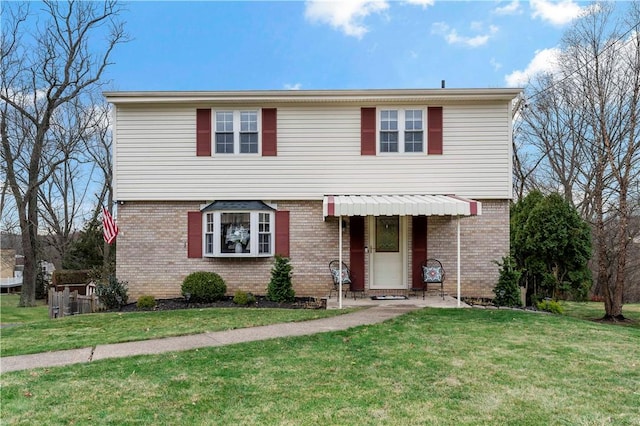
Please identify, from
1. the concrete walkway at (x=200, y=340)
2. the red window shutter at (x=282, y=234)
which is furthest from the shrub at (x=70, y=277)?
the concrete walkway at (x=200, y=340)

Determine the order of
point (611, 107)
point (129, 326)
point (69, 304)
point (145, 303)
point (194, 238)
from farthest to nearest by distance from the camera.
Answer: point (611, 107) < point (194, 238) < point (69, 304) < point (145, 303) < point (129, 326)

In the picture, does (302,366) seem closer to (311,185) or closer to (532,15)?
(311,185)

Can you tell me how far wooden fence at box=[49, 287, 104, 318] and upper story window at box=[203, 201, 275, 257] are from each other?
3.20 metres

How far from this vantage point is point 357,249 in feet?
38.9

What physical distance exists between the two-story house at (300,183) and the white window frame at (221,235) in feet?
0.10

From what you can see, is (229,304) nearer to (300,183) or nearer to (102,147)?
(300,183)

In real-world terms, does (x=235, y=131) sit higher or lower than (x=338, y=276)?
higher

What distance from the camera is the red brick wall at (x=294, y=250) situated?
11781mm

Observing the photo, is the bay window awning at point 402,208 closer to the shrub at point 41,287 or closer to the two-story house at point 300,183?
the two-story house at point 300,183

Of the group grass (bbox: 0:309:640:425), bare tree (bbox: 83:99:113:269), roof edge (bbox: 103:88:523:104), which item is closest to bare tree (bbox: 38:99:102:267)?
bare tree (bbox: 83:99:113:269)

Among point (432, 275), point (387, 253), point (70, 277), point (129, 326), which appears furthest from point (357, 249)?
point (70, 277)

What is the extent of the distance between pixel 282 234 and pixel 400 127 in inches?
179

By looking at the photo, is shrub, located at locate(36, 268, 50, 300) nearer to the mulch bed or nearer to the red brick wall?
the red brick wall

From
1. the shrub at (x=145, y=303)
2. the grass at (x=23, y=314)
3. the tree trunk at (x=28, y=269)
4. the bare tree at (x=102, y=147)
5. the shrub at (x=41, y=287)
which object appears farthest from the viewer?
the bare tree at (x=102, y=147)
